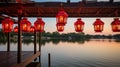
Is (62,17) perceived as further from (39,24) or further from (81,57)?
(81,57)

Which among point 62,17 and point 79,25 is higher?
point 62,17

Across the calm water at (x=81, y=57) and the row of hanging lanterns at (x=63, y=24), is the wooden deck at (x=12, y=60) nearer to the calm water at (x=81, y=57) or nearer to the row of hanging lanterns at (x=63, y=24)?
the row of hanging lanterns at (x=63, y=24)

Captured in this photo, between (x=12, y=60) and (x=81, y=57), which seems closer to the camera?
(x=12, y=60)

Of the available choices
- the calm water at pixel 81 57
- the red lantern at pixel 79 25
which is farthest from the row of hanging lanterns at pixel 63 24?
Result: the calm water at pixel 81 57

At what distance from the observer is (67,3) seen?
7094 millimetres

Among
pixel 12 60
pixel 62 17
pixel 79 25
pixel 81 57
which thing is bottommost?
pixel 81 57

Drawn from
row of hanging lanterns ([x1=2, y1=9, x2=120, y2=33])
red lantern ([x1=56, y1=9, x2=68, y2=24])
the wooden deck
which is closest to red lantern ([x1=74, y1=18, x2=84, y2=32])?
row of hanging lanterns ([x1=2, y1=9, x2=120, y2=33])

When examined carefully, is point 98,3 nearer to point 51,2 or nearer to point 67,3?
point 67,3

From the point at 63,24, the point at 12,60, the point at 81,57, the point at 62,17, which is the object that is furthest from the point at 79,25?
the point at 81,57

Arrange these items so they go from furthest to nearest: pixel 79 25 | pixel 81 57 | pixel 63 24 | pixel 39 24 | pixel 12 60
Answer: pixel 81 57
pixel 12 60
pixel 39 24
pixel 79 25
pixel 63 24

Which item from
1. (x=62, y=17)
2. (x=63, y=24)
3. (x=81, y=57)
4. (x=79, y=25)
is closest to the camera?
(x=62, y=17)

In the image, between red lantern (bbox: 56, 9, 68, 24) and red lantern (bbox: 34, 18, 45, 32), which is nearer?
red lantern (bbox: 56, 9, 68, 24)

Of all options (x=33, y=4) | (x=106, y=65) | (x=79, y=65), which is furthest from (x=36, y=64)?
(x=106, y=65)

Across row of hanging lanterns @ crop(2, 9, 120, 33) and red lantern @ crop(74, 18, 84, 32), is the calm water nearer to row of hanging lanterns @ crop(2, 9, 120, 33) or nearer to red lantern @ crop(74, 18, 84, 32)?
row of hanging lanterns @ crop(2, 9, 120, 33)
